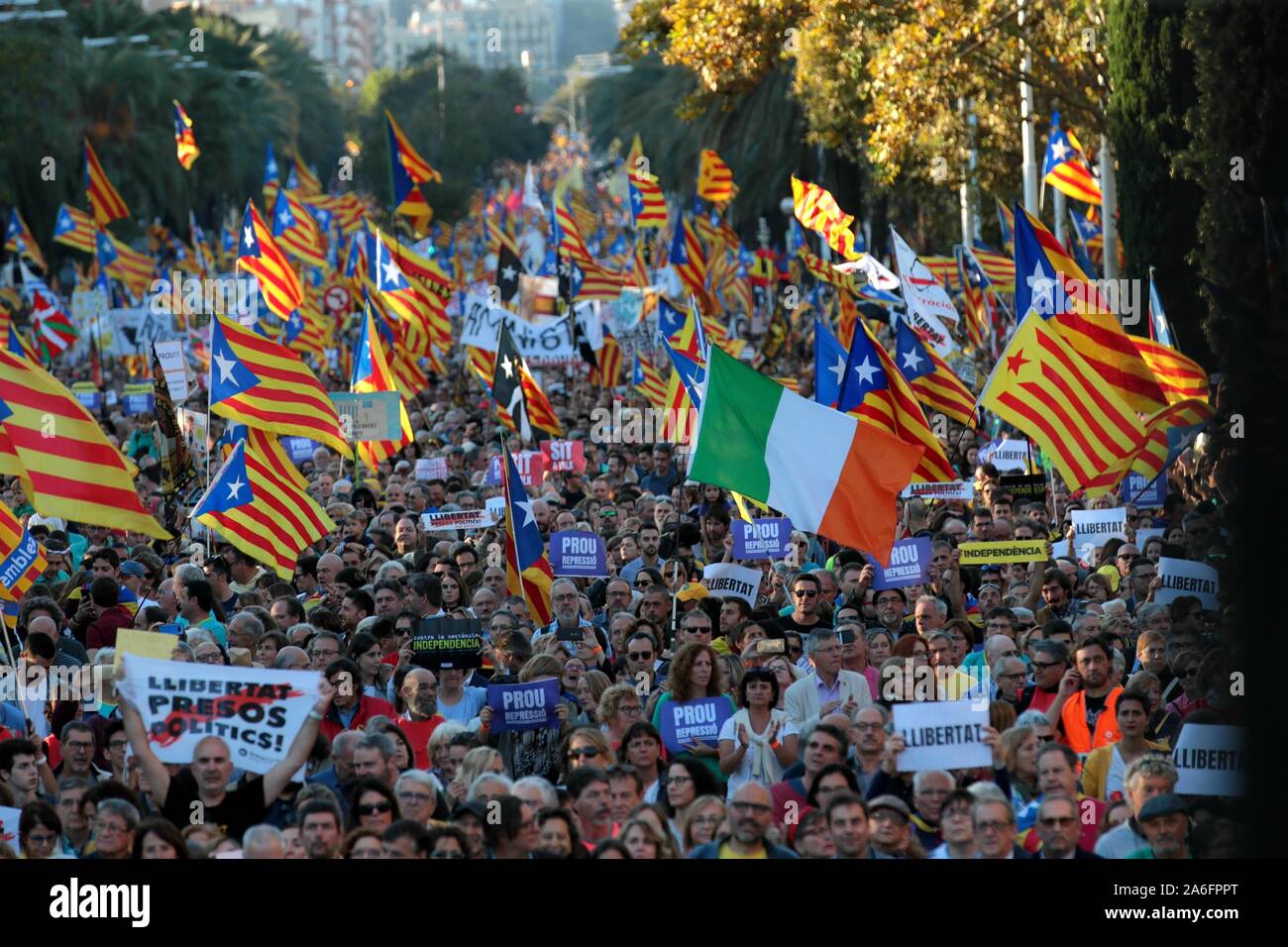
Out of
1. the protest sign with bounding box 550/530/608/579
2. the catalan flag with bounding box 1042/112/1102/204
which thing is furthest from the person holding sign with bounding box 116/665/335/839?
the catalan flag with bounding box 1042/112/1102/204

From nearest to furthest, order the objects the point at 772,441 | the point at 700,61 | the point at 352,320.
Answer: the point at 772,441
the point at 700,61
the point at 352,320

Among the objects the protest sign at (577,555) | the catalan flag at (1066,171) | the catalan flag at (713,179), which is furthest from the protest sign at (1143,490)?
the catalan flag at (713,179)

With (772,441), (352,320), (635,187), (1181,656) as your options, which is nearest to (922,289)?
(772,441)

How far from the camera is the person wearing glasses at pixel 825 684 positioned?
10.7 m

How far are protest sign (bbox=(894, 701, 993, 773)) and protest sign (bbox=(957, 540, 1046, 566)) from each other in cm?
486

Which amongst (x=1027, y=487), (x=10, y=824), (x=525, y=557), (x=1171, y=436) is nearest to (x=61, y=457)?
(x=525, y=557)

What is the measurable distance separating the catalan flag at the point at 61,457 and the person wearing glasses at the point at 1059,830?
17.3ft

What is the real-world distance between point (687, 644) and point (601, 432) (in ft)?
43.5

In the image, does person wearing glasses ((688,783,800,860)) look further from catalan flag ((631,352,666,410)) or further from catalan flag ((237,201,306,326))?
catalan flag ((237,201,306,326))

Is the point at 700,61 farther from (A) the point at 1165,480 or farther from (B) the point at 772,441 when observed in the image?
(B) the point at 772,441

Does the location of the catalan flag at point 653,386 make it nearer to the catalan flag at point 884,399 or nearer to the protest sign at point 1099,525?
the catalan flag at point 884,399
